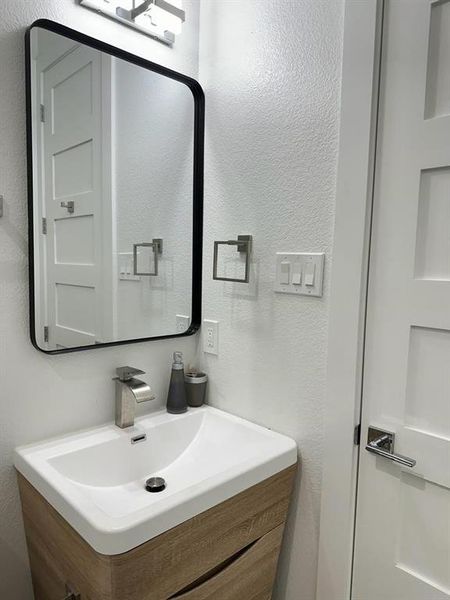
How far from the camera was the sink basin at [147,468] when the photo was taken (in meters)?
0.84

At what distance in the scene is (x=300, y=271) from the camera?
1.16 metres

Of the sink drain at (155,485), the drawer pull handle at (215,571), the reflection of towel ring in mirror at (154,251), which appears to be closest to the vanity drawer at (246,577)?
the drawer pull handle at (215,571)

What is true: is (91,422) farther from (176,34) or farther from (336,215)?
(176,34)

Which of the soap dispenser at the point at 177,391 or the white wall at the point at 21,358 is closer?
the white wall at the point at 21,358

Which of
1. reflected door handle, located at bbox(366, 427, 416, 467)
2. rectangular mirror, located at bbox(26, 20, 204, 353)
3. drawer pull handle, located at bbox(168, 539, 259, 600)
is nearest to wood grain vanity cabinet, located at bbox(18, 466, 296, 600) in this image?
drawer pull handle, located at bbox(168, 539, 259, 600)

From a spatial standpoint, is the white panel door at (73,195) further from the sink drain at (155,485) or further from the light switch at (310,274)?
the light switch at (310,274)

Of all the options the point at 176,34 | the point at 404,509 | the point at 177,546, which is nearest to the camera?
the point at 177,546

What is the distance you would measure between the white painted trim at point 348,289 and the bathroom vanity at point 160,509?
5.3 inches

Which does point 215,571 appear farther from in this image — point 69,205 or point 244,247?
point 69,205

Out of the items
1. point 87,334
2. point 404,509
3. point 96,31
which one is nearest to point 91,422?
point 87,334

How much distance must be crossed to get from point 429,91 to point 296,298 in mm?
583

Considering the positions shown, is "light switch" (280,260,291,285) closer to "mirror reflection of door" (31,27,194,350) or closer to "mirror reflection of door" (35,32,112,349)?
"mirror reflection of door" (31,27,194,350)

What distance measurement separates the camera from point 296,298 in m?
1.19

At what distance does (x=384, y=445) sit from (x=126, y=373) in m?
0.75
